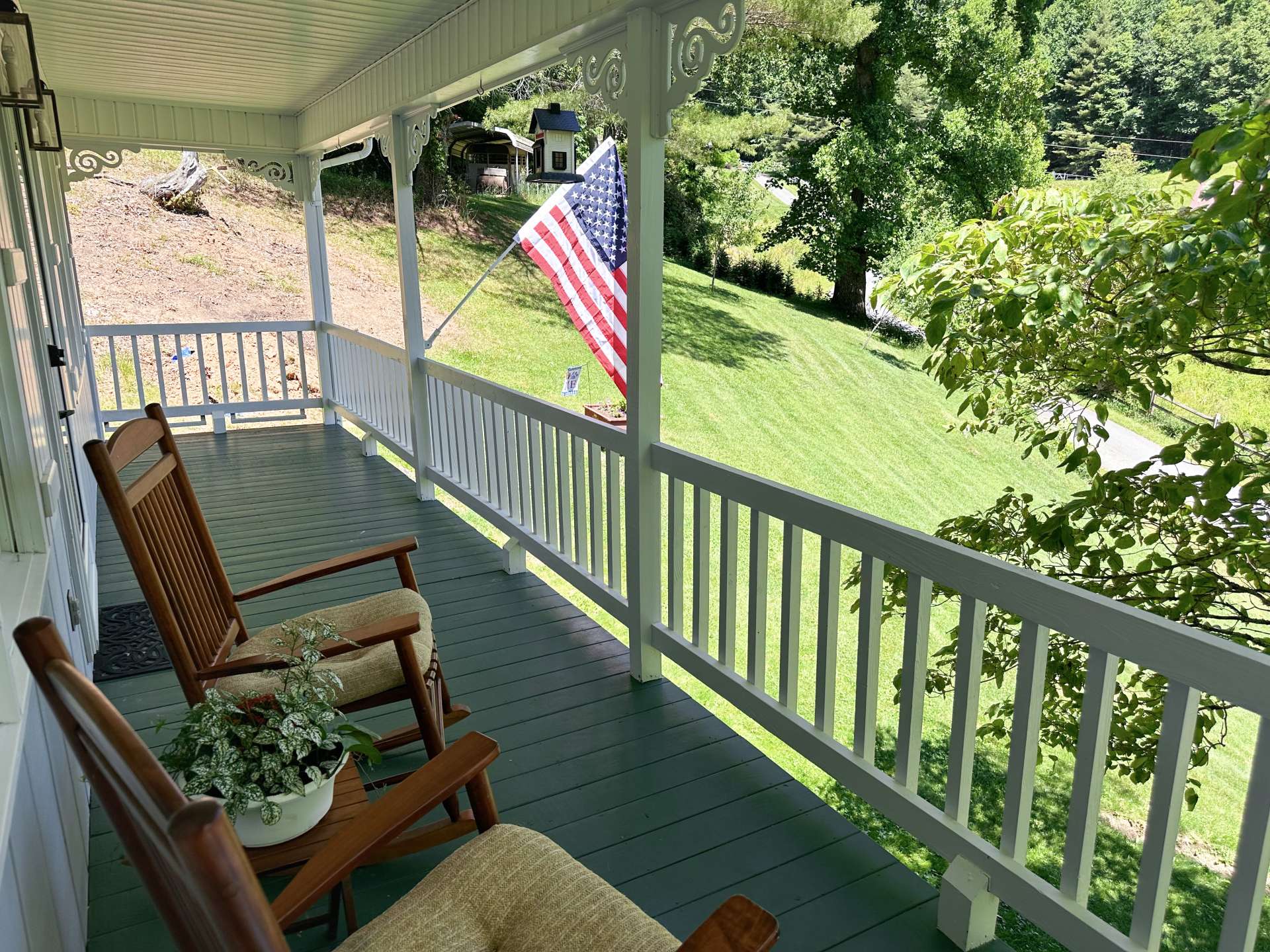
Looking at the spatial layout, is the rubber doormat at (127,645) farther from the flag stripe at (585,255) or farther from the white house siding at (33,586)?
the flag stripe at (585,255)

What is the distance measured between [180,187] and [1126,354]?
56.7 feet

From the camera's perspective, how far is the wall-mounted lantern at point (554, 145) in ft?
13.5

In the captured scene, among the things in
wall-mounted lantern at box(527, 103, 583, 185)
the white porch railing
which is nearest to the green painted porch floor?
the white porch railing

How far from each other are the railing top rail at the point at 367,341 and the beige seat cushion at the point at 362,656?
11.0ft

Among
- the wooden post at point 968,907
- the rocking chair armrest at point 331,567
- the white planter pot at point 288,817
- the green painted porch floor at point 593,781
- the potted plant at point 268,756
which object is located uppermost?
the rocking chair armrest at point 331,567

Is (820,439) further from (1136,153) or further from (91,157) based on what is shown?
(91,157)

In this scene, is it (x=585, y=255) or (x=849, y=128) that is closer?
(x=585, y=255)

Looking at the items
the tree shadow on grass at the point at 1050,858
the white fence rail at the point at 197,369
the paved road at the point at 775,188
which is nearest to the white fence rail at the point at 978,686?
the tree shadow on grass at the point at 1050,858

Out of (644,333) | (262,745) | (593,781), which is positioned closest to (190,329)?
(644,333)

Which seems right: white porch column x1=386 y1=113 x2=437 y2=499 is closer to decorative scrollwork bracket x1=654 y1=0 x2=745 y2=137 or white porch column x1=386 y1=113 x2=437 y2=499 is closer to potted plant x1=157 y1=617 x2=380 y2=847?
decorative scrollwork bracket x1=654 y1=0 x2=745 y2=137

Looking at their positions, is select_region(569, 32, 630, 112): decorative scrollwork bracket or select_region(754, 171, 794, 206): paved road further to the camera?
select_region(754, 171, 794, 206): paved road

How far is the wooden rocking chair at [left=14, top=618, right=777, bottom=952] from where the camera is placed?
771 mm

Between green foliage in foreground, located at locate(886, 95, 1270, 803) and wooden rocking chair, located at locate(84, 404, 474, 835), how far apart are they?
1.60m

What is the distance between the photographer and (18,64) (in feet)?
8.95
